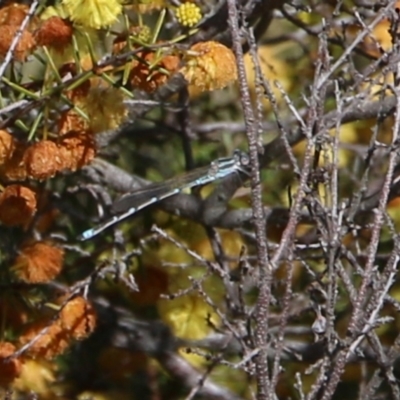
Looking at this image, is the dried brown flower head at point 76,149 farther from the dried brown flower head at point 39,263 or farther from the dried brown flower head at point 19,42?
the dried brown flower head at point 39,263

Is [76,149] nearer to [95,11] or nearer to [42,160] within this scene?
[42,160]

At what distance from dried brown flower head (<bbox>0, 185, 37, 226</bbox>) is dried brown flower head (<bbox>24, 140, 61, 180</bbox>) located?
48 millimetres

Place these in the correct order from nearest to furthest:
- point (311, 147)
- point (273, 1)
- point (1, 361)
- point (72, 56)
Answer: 1. point (311, 147)
2. point (72, 56)
3. point (1, 361)
4. point (273, 1)

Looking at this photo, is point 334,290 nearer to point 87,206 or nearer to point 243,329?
point 243,329

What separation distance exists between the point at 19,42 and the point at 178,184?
45 cm

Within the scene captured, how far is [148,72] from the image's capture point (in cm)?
152

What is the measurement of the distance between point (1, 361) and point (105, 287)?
0.67m

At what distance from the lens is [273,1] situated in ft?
6.17

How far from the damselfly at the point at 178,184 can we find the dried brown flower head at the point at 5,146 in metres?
0.38

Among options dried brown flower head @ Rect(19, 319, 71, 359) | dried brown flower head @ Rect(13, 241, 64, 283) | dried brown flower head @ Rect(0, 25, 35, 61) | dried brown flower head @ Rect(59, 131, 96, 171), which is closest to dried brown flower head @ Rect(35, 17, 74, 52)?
dried brown flower head @ Rect(0, 25, 35, 61)

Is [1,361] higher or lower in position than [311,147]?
lower

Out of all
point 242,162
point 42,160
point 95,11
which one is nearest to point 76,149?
point 42,160

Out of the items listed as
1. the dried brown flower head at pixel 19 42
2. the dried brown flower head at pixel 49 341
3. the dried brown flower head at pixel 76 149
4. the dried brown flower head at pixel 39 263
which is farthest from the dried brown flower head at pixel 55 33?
the dried brown flower head at pixel 49 341

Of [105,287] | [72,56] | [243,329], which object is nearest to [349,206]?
[243,329]
